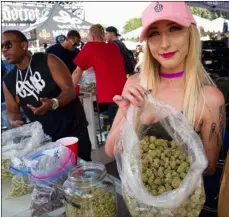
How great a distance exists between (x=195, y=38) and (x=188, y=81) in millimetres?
144

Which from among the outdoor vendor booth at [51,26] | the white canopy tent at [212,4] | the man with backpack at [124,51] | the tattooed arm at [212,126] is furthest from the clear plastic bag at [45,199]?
the outdoor vendor booth at [51,26]

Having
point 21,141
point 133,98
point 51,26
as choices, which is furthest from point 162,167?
point 51,26

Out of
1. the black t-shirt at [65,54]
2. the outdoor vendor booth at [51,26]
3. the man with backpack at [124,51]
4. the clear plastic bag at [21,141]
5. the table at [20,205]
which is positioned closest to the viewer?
the table at [20,205]

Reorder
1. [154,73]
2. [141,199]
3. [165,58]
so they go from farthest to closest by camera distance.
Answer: [154,73], [165,58], [141,199]

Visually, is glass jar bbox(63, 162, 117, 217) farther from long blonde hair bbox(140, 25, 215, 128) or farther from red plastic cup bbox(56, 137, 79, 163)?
long blonde hair bbox(140, 25, 215, 128)

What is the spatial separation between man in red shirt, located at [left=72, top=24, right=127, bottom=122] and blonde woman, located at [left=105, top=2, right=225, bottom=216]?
2.01m

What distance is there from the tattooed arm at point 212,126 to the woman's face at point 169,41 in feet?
0.53

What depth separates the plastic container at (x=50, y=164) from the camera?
2.77ft

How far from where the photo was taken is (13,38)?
1486 mm

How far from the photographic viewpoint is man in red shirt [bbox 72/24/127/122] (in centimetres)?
290

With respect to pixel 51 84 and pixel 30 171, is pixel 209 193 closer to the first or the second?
pixel 30 171

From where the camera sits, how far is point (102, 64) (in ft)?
9.72

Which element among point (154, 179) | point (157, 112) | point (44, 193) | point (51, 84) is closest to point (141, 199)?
point (154, 179)

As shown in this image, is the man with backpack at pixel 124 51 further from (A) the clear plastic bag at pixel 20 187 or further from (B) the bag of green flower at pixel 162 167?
(B) the bag of green flower at pixel 162 167
